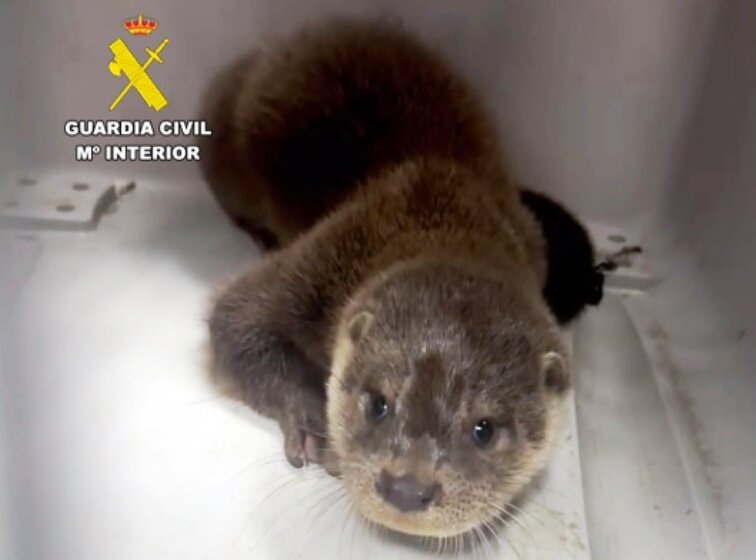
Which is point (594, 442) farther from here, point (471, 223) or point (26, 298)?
point (26, 298)

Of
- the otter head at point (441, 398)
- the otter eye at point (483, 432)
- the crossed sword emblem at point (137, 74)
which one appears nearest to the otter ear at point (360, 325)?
the otter head at point (441, 398)

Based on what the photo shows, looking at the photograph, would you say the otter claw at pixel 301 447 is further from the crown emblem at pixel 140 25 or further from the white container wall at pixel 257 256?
the crown emblem at pixel 140 25

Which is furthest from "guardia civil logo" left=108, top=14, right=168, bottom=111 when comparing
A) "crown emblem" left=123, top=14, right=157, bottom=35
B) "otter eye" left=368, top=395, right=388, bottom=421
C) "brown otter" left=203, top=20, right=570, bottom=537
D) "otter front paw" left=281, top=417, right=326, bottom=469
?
"otter eye" left=368, top=395, right=388, bottom=421

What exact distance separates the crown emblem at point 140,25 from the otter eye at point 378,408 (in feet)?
3.11

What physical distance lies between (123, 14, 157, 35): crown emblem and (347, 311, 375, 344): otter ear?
823 millimetres

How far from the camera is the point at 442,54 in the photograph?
1909 mm

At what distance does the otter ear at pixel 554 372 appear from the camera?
1363mm

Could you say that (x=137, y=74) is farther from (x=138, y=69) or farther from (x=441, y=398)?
(x=441, y=398)

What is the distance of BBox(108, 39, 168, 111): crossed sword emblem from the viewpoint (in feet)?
Answer: 6.32

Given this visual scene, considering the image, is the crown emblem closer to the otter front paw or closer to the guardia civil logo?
the guardia civil logo

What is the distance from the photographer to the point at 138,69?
6.47 feet

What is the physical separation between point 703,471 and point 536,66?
0.79m

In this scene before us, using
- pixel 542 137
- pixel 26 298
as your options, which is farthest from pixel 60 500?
pixel 542 137

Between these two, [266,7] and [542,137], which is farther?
[542,137]
